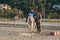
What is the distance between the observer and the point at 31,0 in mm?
77938

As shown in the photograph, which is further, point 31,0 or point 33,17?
point 31,0

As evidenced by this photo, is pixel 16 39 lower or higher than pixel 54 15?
higher

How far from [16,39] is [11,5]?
65.2m

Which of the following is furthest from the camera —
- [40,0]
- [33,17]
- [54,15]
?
[40,0]

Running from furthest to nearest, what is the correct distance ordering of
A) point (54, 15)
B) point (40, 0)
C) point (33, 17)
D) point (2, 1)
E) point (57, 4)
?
point (2, 1)
point (57, 4)
point (40, 0)
point (54, 15)
point (33, 17)

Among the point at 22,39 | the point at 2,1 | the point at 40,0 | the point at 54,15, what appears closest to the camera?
the point at 22,39

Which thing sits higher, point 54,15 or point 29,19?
point 29,19

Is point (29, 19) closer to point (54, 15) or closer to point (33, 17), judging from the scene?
point (33, 17)

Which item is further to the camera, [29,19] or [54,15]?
[54,15]

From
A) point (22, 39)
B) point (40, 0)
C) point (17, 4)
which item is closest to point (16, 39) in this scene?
point (22, 39)

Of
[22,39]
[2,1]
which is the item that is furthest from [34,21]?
[2,1]

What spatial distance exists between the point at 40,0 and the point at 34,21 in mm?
52241

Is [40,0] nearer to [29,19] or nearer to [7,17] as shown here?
[7,17]

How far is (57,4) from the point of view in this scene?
3172 inches
